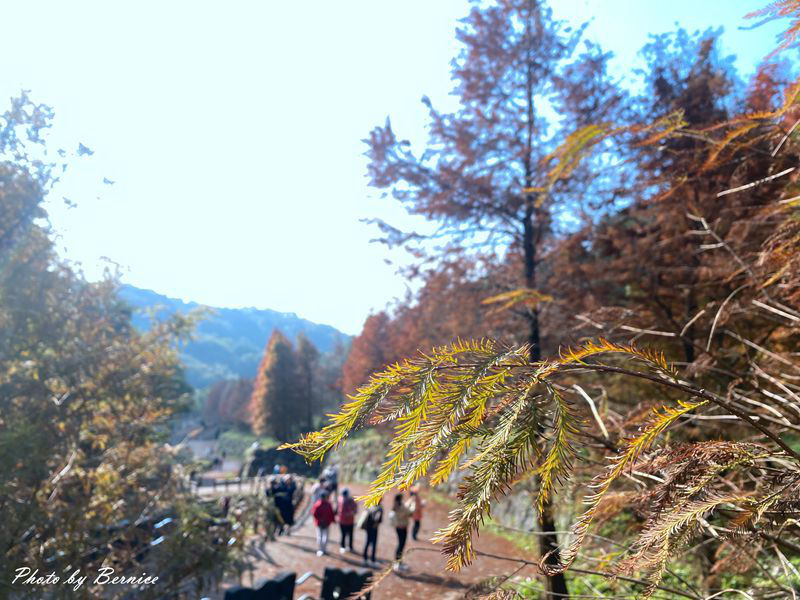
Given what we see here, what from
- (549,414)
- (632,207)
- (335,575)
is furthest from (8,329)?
(632,207)

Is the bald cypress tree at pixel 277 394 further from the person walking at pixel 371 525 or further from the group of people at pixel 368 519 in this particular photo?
the person walking at pixel 371 525

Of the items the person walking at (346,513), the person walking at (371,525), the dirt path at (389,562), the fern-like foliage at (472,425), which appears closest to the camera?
the fern-like foliage at (472,425)

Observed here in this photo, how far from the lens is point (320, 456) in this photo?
1128mm

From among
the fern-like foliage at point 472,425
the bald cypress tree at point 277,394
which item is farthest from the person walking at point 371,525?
the bald cypress tree at point 277,394

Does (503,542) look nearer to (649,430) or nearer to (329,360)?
(649,430)

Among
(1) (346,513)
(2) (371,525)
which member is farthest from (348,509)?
(2) (371,525)

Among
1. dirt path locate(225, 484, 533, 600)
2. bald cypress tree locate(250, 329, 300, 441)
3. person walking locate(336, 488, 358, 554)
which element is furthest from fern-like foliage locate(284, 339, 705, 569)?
bald cypress tree locate(250, 329, 300, 441)

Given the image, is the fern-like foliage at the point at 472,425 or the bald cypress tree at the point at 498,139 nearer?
the fern-like foliage at the point at 472,425

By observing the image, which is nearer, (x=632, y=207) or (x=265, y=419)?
(x=632, y=207)

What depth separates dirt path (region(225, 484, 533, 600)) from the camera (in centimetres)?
762

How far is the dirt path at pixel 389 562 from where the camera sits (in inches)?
300

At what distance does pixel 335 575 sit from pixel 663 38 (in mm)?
9572

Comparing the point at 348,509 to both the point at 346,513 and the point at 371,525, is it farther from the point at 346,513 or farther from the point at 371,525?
the point at 371,525

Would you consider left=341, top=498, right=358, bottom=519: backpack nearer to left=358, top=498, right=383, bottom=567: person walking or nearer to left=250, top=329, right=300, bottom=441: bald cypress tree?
left=358, top=498, right=383, bottom=567: person walking
